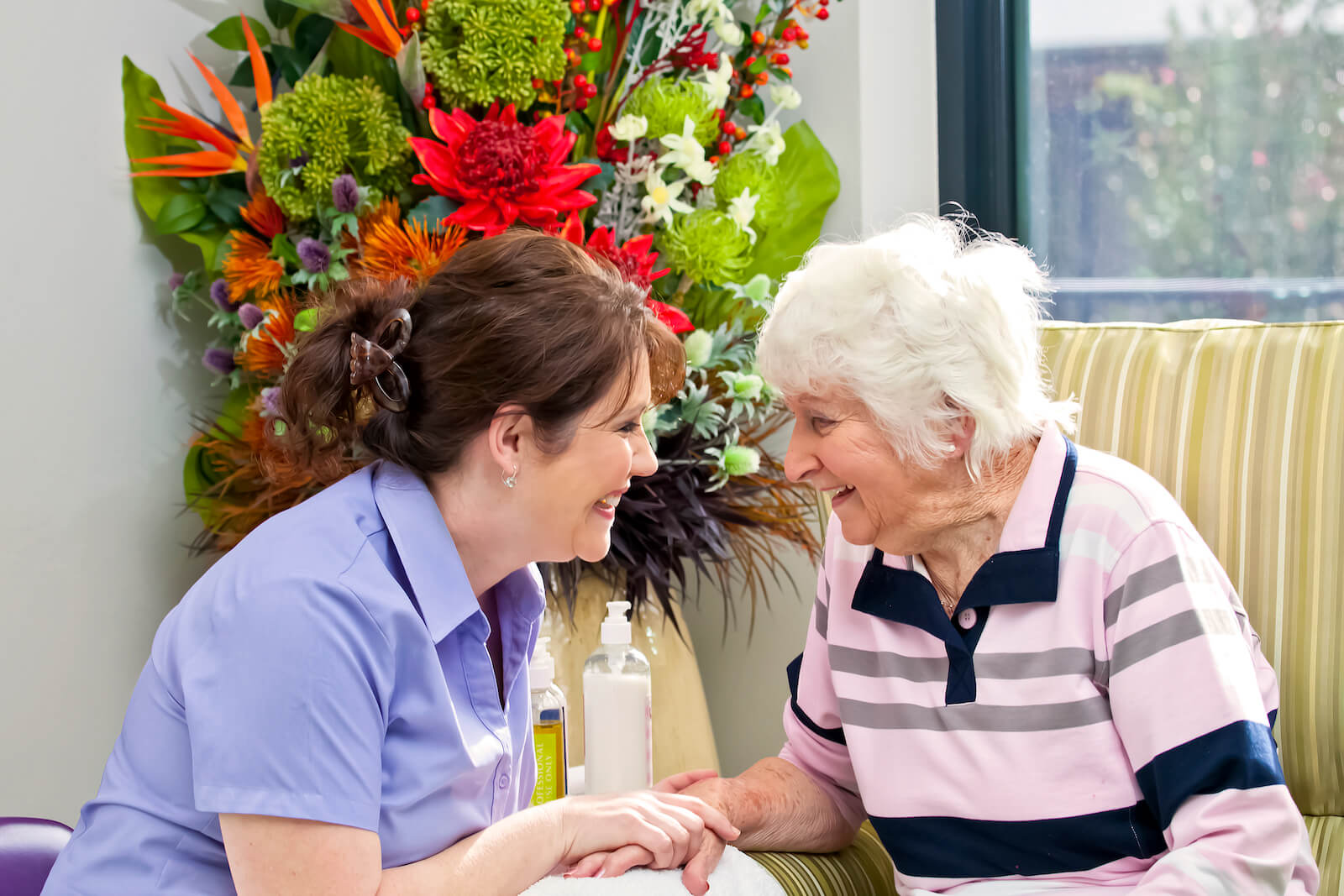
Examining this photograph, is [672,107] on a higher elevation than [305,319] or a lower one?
higher

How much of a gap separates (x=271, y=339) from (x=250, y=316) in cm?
7

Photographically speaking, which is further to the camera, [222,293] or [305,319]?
[222,293]

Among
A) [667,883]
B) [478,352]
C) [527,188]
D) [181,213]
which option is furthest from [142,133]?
[667,883]

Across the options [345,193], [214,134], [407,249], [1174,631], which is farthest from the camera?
[214,134]

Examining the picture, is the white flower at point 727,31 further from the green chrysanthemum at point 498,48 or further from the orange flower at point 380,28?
the orange flower at point 380,28

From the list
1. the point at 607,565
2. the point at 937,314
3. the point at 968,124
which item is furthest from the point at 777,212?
the point at 937,314

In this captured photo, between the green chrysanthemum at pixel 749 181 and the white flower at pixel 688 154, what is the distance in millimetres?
81

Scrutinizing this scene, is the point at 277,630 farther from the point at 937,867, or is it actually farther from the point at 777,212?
the point at 777,212

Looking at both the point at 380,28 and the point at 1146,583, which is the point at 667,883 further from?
the point at 380,28

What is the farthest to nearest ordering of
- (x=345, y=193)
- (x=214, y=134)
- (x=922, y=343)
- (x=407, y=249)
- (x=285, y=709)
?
(x=214, y=134) < (x=345, y=193) < (x=407, y=249) < (x=922, y=343) < (x=285, y=709)

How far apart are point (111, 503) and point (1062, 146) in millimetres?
1762

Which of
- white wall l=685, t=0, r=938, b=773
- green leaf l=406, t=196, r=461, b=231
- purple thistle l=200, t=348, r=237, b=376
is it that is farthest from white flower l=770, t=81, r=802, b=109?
purple thistle l=200, t=348, r=237, b=376

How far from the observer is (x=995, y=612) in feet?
3.71

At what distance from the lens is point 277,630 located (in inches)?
34.9
